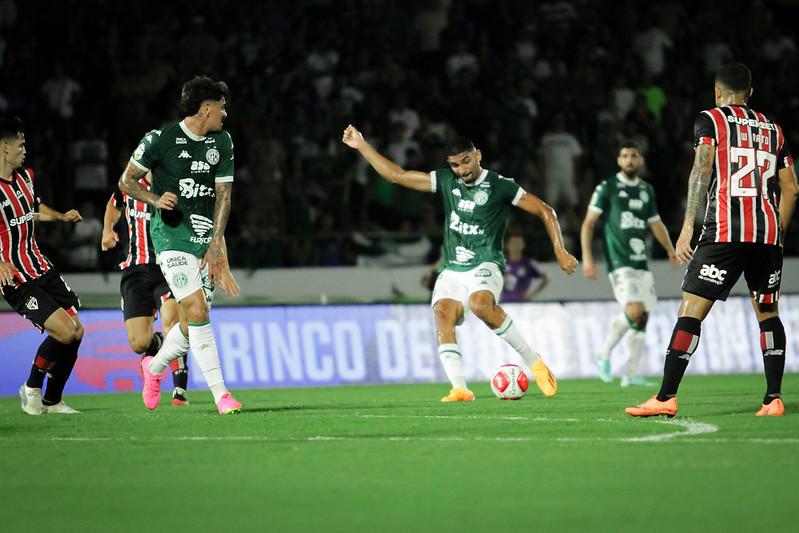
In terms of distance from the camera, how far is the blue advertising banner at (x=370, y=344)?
15.9m

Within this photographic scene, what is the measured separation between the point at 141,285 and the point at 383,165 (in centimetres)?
265

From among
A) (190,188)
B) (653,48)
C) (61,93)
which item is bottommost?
(190,188)

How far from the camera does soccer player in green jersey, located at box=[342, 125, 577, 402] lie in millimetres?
12164

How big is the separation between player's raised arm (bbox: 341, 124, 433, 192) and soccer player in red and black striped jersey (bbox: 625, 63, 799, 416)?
3.16 metres

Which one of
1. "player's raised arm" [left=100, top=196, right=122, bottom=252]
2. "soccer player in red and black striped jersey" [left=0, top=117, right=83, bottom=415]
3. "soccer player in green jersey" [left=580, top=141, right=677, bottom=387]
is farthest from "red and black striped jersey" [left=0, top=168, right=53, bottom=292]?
"soccer player in green jersey" [left=580, top=141, right=677, bottom=387]

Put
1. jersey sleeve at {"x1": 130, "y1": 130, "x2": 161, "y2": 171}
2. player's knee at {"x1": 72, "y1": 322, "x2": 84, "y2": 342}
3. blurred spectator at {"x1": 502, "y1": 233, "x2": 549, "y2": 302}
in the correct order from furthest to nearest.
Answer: blurred spectator at {"x1": 502, "y1": 233, "x2": 549, "y2": 302}, player's knee at {"x1": 72, "y1": 322, "x2": 84, "y2": 342}, jersey sleeve at {"x1": 130, "y1": 130, "x2": 161, "y2": 171}

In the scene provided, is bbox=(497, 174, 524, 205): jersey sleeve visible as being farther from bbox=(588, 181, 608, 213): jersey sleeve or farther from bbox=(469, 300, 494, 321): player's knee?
bbox=(588, 181, 608, 213): jersey sleeve

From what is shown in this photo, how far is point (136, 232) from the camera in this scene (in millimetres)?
12703

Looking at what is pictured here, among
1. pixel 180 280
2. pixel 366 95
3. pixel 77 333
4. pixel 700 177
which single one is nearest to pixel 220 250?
pixel 180 280

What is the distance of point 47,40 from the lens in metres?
21.8

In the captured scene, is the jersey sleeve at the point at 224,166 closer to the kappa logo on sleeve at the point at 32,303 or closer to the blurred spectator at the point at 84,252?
the kappa logo on sleeve at the point at 32,303

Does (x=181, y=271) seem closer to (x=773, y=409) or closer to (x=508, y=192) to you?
(x=508, y=192)

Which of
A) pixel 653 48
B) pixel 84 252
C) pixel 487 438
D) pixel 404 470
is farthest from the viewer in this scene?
pixel 653 48

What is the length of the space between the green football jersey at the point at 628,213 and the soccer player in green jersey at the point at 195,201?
19.5 feet
